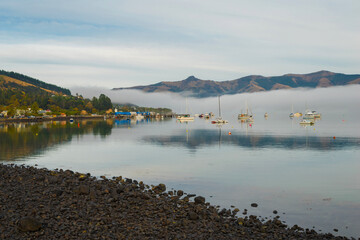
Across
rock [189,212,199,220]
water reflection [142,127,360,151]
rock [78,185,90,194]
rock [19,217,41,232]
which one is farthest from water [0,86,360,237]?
rock [19,217,41,232]

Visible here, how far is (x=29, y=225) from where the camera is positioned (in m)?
17.8

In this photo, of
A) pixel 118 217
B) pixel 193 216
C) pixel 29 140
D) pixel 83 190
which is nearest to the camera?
pixel 118 217

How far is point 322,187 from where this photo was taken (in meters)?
32.9

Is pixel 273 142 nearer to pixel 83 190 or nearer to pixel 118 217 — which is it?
pixel 83 190

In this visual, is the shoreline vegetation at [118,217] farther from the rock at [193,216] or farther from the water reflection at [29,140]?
the water reflection at [29,140]

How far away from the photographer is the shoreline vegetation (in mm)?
18188

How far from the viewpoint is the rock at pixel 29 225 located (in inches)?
701

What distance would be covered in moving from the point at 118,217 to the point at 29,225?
5.24 metres

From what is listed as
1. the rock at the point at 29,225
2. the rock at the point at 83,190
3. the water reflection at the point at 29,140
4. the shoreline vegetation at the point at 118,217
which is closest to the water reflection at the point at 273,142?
the water reflection at the point at 29,140

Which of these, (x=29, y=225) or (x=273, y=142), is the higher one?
(x=29, y=225)

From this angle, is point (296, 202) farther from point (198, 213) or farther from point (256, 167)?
point (256, 167)

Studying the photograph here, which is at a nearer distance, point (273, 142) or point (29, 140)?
point (273, 142)

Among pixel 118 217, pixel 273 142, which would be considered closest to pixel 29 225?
pixel 118 217

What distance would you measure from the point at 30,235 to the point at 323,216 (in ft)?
63.0
